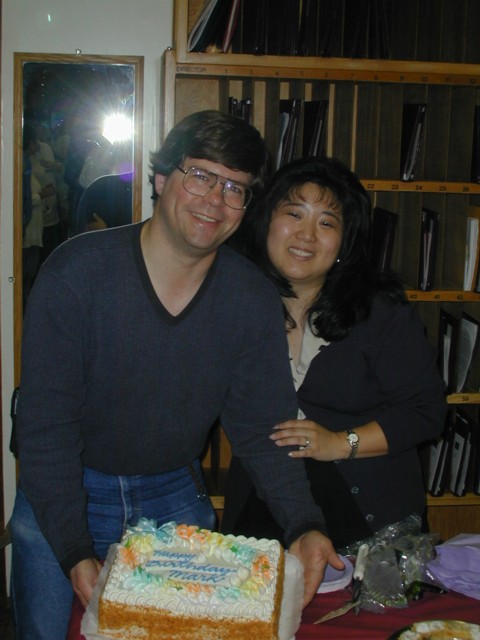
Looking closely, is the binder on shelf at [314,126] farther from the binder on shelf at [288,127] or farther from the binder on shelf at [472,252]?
the binder on shelf at [472,252]

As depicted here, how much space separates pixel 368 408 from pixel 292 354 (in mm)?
261

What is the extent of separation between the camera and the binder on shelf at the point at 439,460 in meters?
3.09

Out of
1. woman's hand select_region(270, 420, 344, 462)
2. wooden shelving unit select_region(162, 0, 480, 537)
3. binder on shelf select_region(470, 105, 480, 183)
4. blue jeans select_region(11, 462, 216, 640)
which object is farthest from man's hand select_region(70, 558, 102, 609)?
binder on shelf select_region(470, 105, 480, 183)

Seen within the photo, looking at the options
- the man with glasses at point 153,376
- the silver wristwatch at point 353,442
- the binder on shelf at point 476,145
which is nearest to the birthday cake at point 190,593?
the man with glasses at point 153,376

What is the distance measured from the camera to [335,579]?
61.4 inches

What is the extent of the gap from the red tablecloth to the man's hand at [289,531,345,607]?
0.05 metres

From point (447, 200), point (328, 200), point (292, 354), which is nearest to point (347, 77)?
point (447, 200)

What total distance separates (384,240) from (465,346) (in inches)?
22.4

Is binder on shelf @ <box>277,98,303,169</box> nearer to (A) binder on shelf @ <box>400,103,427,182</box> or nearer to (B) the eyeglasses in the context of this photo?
(A) binder on shelf @ <box>400,103,427,182</box>

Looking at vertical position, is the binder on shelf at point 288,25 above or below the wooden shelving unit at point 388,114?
above

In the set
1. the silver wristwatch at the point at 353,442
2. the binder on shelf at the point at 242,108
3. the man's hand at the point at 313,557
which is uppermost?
the binder on shelf at the point at 242,108

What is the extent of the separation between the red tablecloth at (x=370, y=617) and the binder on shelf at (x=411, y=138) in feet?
5.77

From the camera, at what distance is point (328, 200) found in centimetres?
211

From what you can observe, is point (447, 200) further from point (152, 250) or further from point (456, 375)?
point (152, 250)
